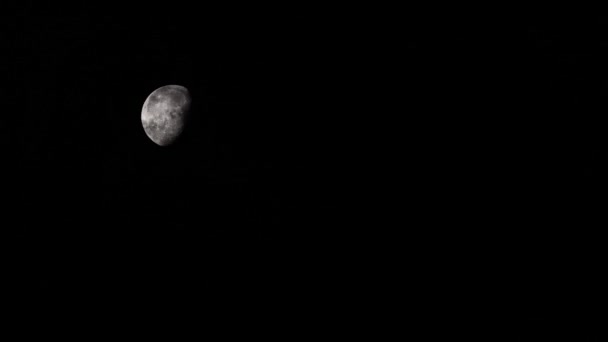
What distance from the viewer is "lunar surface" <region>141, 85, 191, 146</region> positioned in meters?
5.30

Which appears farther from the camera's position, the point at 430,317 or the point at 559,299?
the point at 430,317

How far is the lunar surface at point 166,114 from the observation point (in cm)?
530

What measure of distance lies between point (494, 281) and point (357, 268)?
1549 mm

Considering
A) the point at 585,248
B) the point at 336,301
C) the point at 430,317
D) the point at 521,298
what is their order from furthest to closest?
the point at 336,301 → the point at 430,317 → the point at 521,298 → the point at 585,248

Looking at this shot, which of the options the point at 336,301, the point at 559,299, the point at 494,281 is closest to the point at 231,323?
the point at 336,301

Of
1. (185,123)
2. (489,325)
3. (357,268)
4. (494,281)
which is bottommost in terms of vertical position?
(489,325)

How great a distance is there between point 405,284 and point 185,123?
122 inches

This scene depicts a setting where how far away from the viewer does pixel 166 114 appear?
529 centimetres

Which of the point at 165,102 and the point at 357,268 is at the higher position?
the point at 165,102

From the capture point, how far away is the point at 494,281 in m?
4.91

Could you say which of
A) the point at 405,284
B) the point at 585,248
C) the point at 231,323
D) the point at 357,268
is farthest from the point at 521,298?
the point at 231,323

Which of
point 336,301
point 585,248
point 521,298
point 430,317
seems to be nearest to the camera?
point 585,248

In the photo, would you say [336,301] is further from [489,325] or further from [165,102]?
[165,102]

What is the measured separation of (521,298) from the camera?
188 inches
